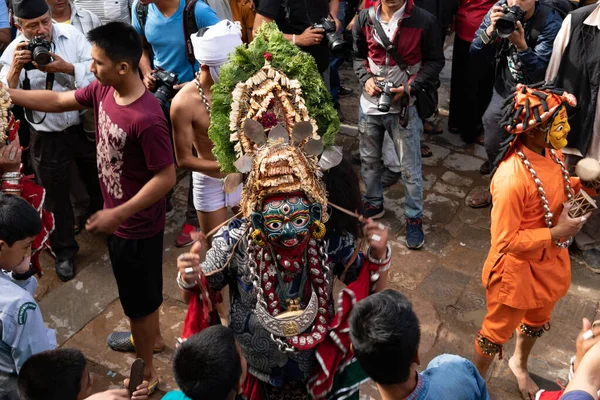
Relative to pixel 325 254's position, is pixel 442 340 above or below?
below

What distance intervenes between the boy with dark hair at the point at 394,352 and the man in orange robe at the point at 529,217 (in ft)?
4.46

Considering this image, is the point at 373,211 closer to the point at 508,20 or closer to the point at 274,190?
the point at 508,20

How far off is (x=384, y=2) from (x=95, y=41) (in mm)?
2486

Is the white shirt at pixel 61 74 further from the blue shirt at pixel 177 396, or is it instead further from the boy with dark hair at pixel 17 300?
the blue shirt at pixel 177 396

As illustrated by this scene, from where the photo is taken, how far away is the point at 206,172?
4.37m

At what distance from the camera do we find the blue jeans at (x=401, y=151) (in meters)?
5.45

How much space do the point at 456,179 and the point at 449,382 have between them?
4.25 m

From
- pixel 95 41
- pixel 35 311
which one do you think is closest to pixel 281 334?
pixel 35 311

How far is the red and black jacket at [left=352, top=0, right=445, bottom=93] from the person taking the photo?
5266 millimetres

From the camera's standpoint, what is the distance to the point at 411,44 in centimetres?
531

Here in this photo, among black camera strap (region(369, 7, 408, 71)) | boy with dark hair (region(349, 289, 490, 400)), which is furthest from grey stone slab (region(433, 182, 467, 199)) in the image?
boy with dark hair (region(349, 289, 490, 400))

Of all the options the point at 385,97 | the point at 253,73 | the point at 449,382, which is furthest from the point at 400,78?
the point at 449,382

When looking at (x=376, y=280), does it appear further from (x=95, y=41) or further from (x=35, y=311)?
(x=95, y=41)

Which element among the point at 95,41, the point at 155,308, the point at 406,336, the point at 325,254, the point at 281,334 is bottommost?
the point at 155,308
